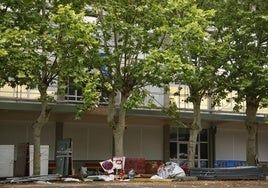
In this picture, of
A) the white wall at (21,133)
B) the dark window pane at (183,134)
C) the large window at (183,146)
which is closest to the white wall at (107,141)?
the white wall at (21,133)

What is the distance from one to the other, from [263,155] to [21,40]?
22446 mm

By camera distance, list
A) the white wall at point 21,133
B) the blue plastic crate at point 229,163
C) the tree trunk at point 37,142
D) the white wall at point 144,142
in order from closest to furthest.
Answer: the tree trunk at point 37,142 < the white wall at point 21,133 < the white wall at point 144,142 < the blue plastic crate at point 229,163

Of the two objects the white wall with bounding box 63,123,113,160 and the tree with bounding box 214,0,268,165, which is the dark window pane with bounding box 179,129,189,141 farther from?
the tree with bounding box 214,0,268,165

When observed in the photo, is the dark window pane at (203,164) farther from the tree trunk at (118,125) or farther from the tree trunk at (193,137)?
the tree trunk at (118,125)

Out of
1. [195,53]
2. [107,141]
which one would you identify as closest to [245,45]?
[195,53]

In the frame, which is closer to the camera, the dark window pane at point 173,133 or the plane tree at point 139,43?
the plane tree at point 139,43

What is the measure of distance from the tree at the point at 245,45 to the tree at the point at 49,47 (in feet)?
22.8

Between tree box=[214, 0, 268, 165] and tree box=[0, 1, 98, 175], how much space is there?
6.95m

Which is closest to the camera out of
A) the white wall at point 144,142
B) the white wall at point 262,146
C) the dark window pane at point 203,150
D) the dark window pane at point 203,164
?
the white wall at point 144,142

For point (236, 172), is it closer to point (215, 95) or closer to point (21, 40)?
point (215, 95)

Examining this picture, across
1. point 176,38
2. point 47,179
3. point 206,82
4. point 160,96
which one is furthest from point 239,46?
point 47,179

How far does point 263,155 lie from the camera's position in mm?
34406

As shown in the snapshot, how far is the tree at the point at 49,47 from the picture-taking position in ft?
60.0

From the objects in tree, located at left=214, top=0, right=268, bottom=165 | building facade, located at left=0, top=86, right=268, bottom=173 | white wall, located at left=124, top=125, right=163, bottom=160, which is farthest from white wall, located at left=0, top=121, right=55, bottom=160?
tree, located at left=214, top=0, right=268, bottom=165
